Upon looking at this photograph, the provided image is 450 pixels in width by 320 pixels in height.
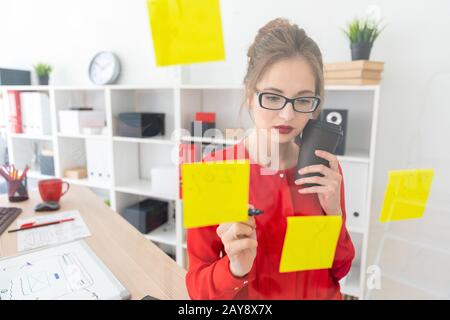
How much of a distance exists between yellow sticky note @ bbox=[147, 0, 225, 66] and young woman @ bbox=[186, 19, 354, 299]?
0.17ft

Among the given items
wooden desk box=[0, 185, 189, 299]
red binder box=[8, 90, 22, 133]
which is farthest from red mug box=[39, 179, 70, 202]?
red binder box=[8, 90, 22, 133]

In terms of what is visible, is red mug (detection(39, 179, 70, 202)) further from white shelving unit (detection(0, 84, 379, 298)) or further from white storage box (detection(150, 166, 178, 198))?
white storage box (detection(150, 166, 178, 198))

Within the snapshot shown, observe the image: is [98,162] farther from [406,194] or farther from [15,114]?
[406,194]

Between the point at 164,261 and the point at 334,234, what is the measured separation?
42cm

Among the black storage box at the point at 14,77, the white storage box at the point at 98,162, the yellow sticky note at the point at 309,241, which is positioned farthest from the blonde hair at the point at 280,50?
the white storage box at the point at 98,162

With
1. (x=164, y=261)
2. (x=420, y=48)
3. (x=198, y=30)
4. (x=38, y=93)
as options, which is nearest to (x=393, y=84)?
(x=420, y=48)

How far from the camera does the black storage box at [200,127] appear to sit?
0.35 meters

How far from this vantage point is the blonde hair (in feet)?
0.94

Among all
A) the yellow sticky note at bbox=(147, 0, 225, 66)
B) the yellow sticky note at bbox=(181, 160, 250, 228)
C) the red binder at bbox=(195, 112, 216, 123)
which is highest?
the yellow sticky note at bbox=(147, 0, 225, 66)

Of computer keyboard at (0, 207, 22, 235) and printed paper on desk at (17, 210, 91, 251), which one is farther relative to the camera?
computer keyboard at (0, 207, 22, 235)

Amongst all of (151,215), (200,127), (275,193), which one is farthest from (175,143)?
(151,215)

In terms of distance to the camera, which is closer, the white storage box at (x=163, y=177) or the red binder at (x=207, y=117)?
the red binder at (x=207, y=117)

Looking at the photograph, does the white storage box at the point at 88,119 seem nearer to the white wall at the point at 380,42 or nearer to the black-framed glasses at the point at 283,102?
the white wall at the point at 380,42

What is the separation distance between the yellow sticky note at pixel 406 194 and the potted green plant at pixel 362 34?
0.22 metres
